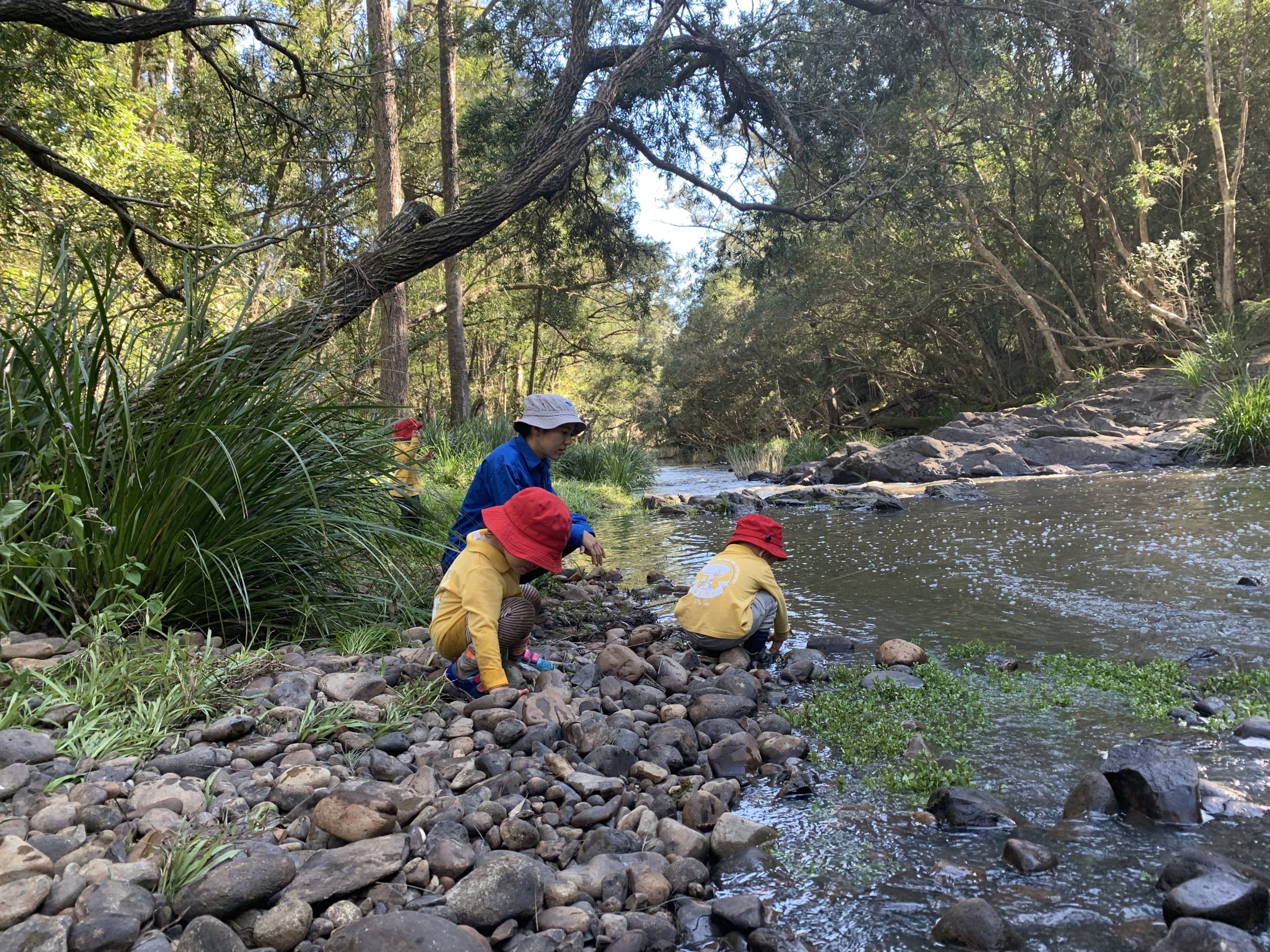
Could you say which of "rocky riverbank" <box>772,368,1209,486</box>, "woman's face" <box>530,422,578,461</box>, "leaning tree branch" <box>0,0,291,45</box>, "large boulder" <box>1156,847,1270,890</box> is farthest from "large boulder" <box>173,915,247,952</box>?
"rocky riverbank" <box>772,368,1209,486</box>

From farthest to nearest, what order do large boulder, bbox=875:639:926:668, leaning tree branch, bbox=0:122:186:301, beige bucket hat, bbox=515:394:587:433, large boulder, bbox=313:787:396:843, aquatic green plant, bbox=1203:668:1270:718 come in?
leaning tree branch, bbox=0:122:186:301 → large boulder, bbox=875:639:926:668 → beige bucket hat, bbox=515:394:587:433 → aquatic green plant, bbox=1203:668:1270:718 → large boulder, bbox=313:787:396:843

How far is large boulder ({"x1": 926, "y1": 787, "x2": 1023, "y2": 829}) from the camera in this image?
2424mm

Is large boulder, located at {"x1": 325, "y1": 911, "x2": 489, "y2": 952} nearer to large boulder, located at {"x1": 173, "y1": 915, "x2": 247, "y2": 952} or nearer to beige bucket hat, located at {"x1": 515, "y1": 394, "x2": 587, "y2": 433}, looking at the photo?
large boulder, located at {"x1": 173, "y1": 915, "x2": 247, "y2": 952}

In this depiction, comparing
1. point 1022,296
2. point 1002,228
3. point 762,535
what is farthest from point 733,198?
point 1002,228

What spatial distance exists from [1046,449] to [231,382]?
1572 centimetres

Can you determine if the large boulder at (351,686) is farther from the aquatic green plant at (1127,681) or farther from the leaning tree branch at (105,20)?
the leaning tree branch at (105,20)

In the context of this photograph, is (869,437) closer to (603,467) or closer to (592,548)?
(603,467)

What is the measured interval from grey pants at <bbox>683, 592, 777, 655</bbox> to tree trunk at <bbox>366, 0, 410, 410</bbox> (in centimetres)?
570

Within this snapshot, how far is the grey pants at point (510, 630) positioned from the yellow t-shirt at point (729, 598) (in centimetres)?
103

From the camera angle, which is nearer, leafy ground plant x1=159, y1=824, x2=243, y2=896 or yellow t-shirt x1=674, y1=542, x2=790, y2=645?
leafy ground plant x1=159, y1=824, x2=243, y2=896

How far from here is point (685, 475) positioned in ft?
77.3

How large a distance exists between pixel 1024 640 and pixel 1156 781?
7.18 feet

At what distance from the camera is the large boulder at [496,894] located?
6.18 feet

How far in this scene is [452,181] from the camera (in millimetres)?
12688
